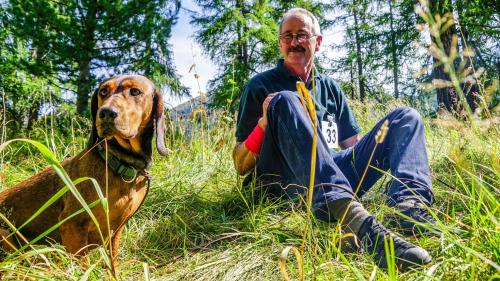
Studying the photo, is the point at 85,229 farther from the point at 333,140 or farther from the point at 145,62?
the point at 145,62

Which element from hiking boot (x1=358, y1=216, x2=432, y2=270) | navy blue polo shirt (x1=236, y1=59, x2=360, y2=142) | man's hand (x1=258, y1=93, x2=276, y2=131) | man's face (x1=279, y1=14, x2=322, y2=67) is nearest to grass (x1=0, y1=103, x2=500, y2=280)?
hiking boot (x1=358, y1=216, x2=432, y2=270)

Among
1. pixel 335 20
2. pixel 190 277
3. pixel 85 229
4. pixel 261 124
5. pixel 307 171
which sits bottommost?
pixel 190 277

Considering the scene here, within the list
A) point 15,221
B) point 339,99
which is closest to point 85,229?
point 15,221

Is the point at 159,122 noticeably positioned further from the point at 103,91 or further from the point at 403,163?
the point at 403,163

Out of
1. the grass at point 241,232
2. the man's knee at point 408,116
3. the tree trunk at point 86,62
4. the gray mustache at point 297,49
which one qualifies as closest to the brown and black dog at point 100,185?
the grass at point 241,232

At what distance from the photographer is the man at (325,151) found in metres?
1.73

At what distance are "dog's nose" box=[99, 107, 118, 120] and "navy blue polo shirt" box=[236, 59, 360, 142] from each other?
2.99 feet

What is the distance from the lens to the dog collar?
2029 millimetres

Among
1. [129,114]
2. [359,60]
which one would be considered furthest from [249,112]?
[359,60]

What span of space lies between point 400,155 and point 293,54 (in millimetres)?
1220

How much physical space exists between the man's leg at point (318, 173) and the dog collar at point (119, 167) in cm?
80

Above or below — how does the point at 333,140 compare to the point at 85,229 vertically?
above

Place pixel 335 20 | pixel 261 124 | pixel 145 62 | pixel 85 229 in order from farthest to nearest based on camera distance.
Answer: pixel 335 20
pixel 145 62
pixel 261 124
pixel 85 229

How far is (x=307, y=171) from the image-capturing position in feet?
6.55
